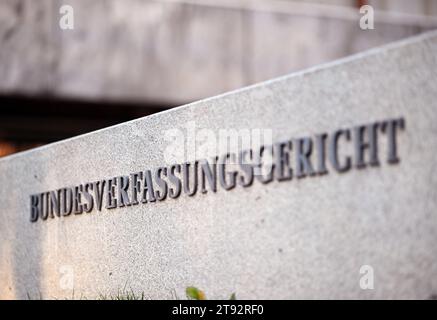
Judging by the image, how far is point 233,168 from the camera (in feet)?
18.7

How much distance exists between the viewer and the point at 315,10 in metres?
16.7

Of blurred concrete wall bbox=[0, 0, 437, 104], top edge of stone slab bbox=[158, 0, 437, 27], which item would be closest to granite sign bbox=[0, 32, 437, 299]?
blurred concrete wall bbox=[0, 0, 437, 104]

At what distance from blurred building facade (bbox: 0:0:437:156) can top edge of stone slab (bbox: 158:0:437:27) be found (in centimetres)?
2

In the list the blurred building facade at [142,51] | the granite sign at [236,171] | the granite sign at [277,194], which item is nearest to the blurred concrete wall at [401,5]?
the blurred building facade at [142,51]

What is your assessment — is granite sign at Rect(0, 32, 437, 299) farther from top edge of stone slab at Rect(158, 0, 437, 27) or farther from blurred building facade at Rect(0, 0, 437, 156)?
top edge of stone slab at Rect(158, 0, 437, 27)

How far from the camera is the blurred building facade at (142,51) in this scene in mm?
14820

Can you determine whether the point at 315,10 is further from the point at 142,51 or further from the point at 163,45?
the point at 142,51

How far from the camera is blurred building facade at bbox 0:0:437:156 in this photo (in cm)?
1482

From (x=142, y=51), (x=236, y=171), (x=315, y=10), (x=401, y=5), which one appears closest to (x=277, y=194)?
(x=236, y=171)

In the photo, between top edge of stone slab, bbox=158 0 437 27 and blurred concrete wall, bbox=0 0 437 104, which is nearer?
blurred concrete wall, bbox=0 0 437 104

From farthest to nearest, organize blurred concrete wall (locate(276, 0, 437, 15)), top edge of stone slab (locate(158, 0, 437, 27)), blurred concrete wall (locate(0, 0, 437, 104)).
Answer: blurred concrete wall (locate(276, 0, 437, 15))
top edge of stone slab (locate(158, 0, 437, 27))
blurred concrete wall (locate(0, 0, 437, 104))

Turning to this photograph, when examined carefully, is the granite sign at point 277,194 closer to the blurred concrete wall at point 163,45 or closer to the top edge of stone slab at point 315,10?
the blurred concrete wall at point 163,45

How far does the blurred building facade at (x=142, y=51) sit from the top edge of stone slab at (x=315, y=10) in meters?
0.02

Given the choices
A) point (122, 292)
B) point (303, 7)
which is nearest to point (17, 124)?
point (303, 7)
